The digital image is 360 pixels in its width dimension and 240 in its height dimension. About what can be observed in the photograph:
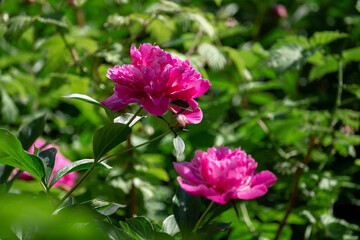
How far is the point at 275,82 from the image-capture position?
1.73m

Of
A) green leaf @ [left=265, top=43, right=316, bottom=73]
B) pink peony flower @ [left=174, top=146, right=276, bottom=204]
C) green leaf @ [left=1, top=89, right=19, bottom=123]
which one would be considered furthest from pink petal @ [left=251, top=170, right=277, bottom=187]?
green leaf @ [left=1, top=89, right=19, bottom=123]

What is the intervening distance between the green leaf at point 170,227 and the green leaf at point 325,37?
79 centimetres

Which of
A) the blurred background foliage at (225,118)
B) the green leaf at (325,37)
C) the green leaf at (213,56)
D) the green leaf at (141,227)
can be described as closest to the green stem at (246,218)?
the blurred background foliage at (225,118)

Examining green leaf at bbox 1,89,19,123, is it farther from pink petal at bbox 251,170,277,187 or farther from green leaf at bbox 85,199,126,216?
pink petal at bbox 251,170,277,187

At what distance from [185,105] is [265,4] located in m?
1.68

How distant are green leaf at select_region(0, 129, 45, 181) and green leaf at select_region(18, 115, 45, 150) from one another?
7.2 inches

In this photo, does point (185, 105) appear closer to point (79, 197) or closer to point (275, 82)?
point (79, 197)

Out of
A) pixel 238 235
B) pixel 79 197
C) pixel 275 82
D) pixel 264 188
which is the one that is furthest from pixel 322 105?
pixel 264 188

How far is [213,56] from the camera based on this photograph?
1330 millimetres

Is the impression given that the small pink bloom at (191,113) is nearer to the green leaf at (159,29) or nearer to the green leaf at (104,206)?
the green leaf at (104,206)

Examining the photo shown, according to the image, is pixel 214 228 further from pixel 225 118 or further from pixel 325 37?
pixel 225 118

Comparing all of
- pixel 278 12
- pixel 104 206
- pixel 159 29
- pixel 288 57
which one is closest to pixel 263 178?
pixel 104 206

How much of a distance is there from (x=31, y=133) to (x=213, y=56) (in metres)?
0.67

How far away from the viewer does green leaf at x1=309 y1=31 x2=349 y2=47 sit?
4.12ft
